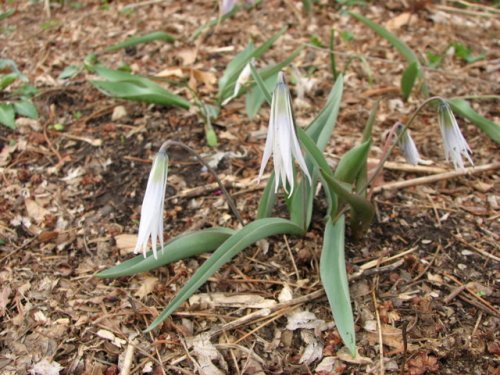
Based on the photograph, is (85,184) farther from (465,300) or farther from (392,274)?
(465,300)

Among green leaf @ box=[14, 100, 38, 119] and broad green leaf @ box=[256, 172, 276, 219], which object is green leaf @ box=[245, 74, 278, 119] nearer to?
broad green leaf @ box=[256, 172, 276, 219]

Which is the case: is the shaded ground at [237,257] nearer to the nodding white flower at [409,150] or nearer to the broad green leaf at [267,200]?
the broad green leaf at [267,200]

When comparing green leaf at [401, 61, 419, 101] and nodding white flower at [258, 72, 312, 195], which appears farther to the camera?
green leaf at [401, 61, 419, 101]


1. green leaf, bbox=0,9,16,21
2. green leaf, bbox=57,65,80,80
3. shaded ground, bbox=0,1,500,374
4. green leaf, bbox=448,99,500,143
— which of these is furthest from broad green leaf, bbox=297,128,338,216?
green leaf, bbox=0,9,16,21

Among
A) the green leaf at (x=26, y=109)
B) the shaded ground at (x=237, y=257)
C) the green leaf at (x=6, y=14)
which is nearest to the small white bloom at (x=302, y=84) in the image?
the shaded ground at (x=237, y=257)

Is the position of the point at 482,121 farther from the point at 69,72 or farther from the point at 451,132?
the point at 69,72

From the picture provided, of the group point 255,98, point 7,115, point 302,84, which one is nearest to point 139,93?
point 255,98
